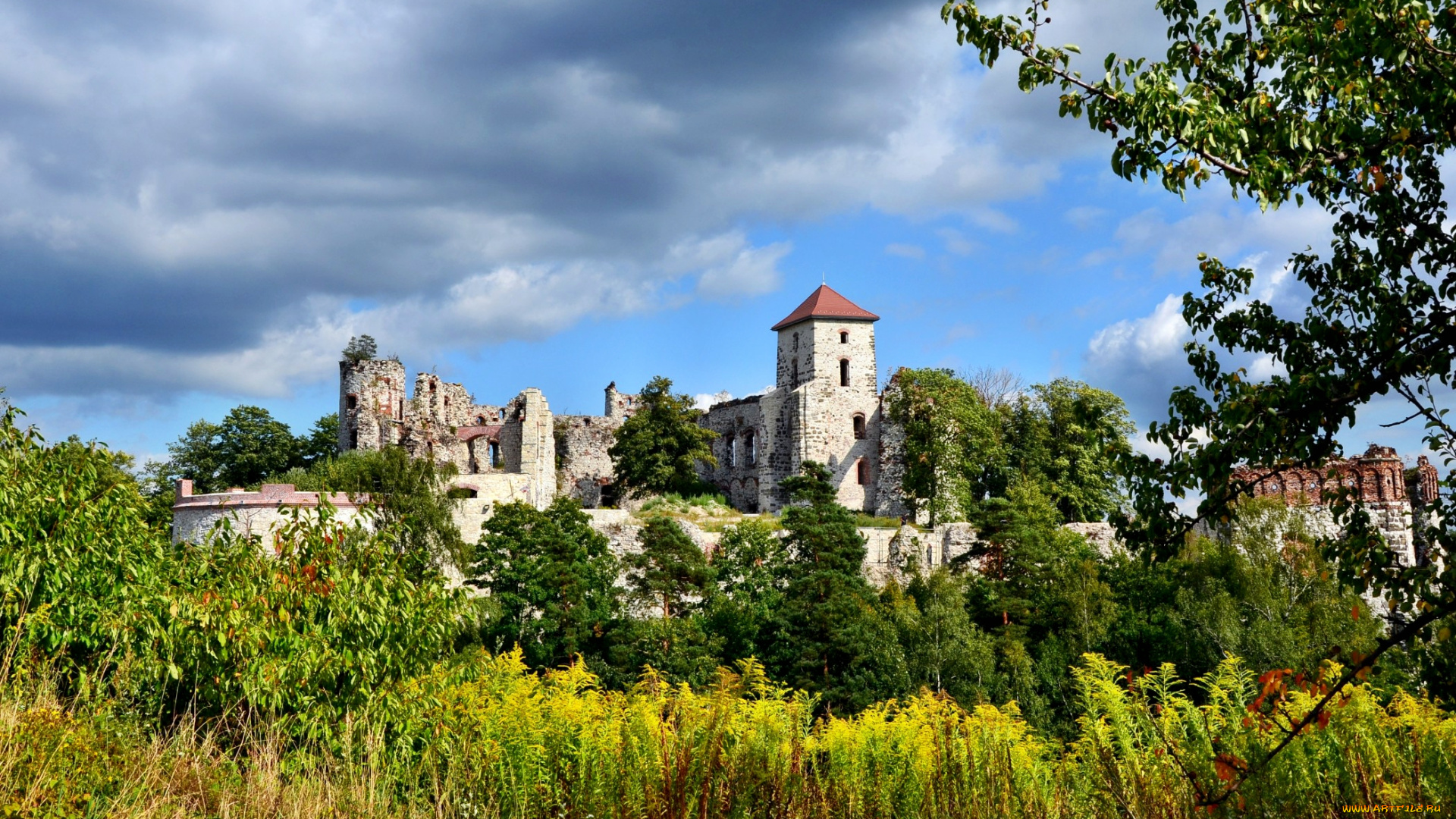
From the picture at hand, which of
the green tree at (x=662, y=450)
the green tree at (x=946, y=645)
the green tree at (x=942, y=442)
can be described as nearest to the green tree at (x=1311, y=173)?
the green tree at (x=946, y=645)

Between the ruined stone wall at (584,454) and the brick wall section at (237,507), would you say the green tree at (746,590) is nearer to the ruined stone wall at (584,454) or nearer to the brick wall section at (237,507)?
the brick wall section at (237,507)

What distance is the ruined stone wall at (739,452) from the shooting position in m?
43.2

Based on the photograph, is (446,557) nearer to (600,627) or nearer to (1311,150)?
(600,627)

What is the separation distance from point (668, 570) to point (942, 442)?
1490cm

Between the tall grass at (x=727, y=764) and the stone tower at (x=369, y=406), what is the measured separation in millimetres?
33405

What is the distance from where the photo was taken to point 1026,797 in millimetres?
6172

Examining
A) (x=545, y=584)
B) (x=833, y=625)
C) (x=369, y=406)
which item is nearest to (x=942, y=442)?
(x=833, y=625)

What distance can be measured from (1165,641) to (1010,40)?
21411mm

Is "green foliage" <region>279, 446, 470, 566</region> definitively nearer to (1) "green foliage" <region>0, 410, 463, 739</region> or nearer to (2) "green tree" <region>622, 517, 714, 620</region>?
(2) "green tree" <region>622, 517, 714, 620</region>

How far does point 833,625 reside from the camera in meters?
24.3

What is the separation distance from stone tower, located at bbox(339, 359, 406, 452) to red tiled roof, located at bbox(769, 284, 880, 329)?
14466mm

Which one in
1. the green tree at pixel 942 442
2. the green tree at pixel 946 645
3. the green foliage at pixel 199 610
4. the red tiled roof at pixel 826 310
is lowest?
the green tree at pixel 946 645

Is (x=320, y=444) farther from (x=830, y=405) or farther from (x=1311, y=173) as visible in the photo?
(x=1311, y=173)

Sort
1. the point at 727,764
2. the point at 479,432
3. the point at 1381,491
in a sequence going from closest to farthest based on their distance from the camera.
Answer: the point at 727,764 < the point at 1381,491 < the point at 479,432
